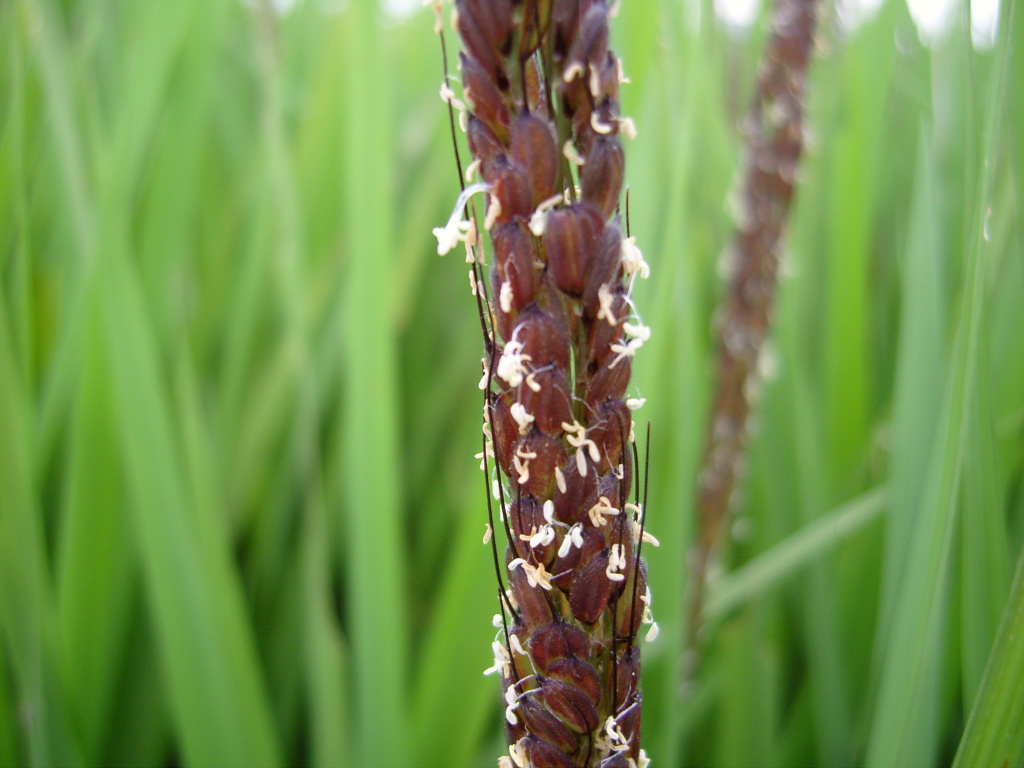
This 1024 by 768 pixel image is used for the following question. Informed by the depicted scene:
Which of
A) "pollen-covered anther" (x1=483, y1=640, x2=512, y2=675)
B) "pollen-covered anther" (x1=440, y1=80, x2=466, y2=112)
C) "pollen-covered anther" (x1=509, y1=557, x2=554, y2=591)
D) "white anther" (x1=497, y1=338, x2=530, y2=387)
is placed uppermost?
"pollen-covered anther" (x1=440, y1=80, x2=466, y2=112)

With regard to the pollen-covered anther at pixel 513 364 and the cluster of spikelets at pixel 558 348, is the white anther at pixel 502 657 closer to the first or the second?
the cluster of spikelets at pixel 558 348

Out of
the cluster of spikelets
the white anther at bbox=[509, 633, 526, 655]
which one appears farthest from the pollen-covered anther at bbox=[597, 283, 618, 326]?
the white anther at bbox=[509, 633, 526, 655]

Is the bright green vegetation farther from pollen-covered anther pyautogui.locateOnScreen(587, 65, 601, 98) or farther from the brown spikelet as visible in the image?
pollen-covered anther pyautogui.locateOnScreen(587, 65, 601, 98)

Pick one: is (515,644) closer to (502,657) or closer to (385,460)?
(502,657)

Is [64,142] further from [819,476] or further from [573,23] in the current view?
[819,476]

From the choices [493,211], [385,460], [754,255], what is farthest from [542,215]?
[754,255]

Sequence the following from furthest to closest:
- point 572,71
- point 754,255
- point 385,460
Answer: point 754,255 → point 385,460 → point 572,71
